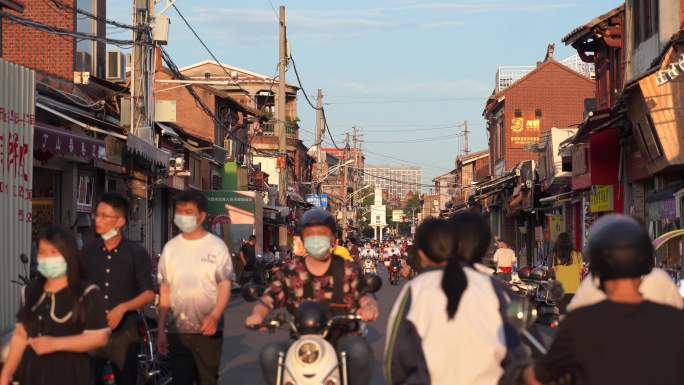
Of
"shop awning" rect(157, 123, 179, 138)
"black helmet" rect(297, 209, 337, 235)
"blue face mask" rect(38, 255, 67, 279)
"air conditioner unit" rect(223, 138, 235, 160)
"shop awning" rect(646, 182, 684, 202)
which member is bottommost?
"blue face mask" rect(38, 255, 67, 279)

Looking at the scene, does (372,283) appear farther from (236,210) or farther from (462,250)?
(236,210)

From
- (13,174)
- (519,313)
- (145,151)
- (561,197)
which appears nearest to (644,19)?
(145,151)

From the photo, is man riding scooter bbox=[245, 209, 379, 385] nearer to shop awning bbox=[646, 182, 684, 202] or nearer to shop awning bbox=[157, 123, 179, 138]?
shop awning bbox=[646, 182, 684, 202]

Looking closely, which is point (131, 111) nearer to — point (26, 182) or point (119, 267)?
point (26, 182)

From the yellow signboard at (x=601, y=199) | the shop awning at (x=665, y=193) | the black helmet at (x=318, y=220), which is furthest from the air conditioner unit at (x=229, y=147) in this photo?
the black helmet at (x=318, y=220)

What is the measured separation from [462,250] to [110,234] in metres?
4.15

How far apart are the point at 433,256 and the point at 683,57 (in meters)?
16.6

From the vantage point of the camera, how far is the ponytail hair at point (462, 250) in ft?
18.8

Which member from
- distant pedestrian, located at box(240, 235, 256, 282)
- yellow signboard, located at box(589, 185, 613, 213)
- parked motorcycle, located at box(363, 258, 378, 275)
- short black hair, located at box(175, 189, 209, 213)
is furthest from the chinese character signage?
short black hair, located at box(175, 189, 209, 213)

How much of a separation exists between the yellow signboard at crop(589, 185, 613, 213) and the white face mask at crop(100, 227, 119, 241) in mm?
25993

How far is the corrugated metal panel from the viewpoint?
16.1 metres

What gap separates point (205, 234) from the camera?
9359 millimetres

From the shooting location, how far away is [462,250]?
5980 millimetres

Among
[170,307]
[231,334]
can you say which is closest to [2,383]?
[170,307]
